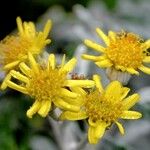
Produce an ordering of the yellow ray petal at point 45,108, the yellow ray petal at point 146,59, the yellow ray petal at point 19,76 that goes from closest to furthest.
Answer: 1. the yellow ray petal at point 45,108
2. the yellow ray petal at point 19,76
3. the yellow ray petal at point 146,59

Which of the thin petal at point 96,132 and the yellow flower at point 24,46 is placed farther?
the yellow flower at point 24,46

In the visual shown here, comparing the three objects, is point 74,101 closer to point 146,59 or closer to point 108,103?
point 108,103

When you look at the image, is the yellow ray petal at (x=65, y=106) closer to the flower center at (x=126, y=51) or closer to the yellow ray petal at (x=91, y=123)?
the yellow ray petal at (x=91, y=123)

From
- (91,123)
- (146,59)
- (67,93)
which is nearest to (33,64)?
(67,93)

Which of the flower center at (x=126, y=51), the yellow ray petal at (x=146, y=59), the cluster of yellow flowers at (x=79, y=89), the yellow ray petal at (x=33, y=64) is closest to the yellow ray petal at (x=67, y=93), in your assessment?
the cluster of yellow flowers at (x=79, y=89)

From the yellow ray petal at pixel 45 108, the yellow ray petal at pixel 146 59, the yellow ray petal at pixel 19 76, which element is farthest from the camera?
the yellow ray petal at pixel 146 59

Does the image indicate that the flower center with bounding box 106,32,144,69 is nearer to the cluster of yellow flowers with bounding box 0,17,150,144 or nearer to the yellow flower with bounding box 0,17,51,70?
the cluster of yellow flowers with bounding box 0,17,150,144
